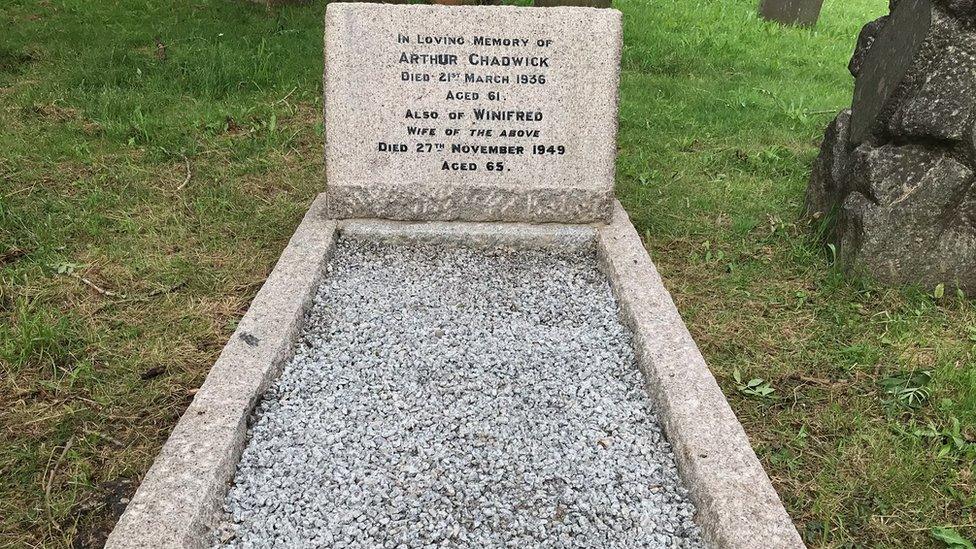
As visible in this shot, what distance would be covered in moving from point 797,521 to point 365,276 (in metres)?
1.97

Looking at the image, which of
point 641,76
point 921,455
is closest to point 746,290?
point 921,455

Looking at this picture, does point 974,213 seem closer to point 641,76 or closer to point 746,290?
point 746,290

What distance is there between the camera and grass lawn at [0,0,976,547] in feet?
7.31

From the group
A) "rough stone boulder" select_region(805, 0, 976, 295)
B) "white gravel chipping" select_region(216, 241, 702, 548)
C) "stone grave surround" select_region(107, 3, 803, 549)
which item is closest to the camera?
"white gravel chipping" select_region(216, 241, 702, 548)

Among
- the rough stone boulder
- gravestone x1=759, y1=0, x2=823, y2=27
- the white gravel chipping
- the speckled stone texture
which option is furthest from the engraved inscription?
gravestone x1=759, y1=0, x2=823, y2=27

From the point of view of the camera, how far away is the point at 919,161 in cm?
314

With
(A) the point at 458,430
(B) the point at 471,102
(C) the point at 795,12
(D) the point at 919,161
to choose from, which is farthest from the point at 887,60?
(C) the point at 795,12

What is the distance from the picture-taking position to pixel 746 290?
11.0 feet

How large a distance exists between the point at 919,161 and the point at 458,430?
2200 mm

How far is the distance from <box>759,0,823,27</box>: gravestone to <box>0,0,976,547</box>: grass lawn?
94.5 inches

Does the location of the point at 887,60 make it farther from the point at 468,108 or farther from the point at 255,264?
the point at 255,264

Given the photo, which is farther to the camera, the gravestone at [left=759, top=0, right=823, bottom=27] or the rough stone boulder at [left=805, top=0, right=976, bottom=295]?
the gravestone at [left=759, top=0, right=823, bottom=27]

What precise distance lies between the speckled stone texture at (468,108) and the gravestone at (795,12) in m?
6.19

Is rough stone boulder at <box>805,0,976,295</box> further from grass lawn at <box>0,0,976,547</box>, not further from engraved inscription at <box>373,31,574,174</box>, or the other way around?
engraved inscription at <box>373,31,574,174</box>
